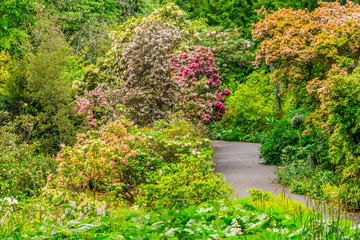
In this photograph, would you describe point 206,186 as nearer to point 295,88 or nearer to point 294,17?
point 295,88

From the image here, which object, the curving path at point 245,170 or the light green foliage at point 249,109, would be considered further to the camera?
the light green foliage at point 249,109

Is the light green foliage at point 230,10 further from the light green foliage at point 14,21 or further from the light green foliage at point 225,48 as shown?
the light green foliage at point 14,21

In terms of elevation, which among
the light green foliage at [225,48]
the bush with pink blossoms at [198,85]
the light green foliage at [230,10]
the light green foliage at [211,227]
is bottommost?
A: the light green foliage at [211,227]

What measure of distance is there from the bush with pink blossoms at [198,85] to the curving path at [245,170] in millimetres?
1544

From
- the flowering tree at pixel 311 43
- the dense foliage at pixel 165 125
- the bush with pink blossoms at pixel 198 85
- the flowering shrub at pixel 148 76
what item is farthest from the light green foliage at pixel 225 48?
the flowering shrub at pixel 148 76

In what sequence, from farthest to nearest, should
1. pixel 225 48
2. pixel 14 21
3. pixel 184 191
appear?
pixel 225 48 → pixel 14 21 → pixel 184 191

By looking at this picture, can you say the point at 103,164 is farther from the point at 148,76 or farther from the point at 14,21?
the point at 14,21

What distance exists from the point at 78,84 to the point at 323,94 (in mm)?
8026

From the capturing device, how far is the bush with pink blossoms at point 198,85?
36.1 feet

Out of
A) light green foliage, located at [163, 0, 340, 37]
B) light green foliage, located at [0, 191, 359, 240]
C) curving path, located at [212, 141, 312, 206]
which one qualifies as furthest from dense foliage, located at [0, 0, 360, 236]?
light green foliage, located at [163, 0, 340, 37]

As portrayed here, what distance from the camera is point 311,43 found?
835 centimetres

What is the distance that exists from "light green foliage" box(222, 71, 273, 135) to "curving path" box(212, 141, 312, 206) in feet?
11.8

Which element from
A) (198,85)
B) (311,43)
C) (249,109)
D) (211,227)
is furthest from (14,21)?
(211,227)

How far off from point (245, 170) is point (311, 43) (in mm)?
3466
